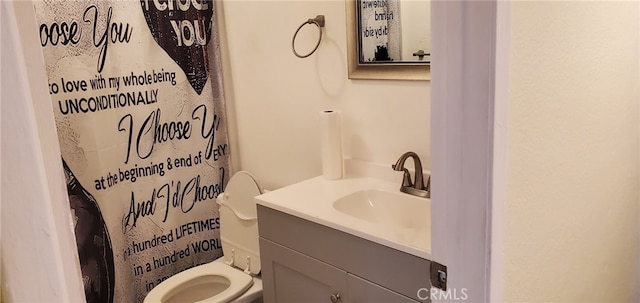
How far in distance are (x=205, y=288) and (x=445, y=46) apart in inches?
71.5

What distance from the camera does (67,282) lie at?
0.56m

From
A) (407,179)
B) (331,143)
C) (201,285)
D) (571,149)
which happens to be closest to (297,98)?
(331,143)

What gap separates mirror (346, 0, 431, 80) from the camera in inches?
67.8

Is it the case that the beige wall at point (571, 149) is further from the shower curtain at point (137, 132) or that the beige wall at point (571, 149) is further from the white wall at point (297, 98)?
the shower curtain at point (137, 132)

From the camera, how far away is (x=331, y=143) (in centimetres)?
194

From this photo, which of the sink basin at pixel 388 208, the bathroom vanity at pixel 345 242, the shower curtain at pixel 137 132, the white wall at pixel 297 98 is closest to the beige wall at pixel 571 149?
the bathroom vanity at pixel 345 242

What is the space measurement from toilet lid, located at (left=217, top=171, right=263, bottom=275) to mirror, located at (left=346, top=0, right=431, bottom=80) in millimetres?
664

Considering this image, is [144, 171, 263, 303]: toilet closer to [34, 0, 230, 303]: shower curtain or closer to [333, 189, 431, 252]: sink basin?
[34, 0, 230, 303]: shower curtain

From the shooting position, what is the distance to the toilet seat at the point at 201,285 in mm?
2068

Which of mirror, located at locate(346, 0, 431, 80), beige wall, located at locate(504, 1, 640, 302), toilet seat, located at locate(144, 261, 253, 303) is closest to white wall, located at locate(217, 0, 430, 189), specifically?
mirror, located at locate(346, 0, 431, 80)

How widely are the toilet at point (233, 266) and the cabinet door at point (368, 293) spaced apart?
696 millimetres

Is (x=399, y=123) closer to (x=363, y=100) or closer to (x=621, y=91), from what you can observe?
(x=363, y=100)

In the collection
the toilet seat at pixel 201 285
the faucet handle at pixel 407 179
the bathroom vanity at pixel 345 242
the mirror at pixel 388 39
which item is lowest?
the toilet seat at pixel 201 285

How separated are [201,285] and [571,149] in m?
1.73
